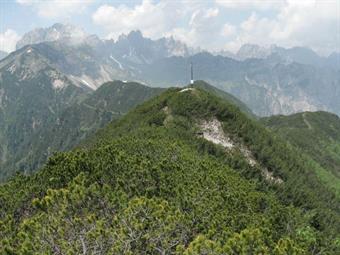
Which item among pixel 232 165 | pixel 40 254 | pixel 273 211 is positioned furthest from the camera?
pixel 232 165

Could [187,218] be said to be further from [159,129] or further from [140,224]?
[159,129]

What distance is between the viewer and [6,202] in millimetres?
59875

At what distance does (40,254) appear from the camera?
33.5 m

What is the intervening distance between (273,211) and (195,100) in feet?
246

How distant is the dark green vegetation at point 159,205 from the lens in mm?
35844

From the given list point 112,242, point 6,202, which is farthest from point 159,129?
point 112,242

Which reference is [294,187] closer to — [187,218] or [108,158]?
[108,158]

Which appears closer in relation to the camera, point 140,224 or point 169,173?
point 140,224

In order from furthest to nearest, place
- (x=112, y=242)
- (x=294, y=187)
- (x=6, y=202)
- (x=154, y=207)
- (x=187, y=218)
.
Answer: (x=294, y=187)
(x=6, y=202)
(x=187, y=218)
(x=154, y=207)
(x=112, y=242)

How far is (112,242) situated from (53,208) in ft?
23.5

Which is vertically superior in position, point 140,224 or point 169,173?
point 140,224

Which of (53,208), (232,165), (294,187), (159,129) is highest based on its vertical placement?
(53,208)

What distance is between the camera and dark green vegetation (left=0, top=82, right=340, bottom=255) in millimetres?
35844

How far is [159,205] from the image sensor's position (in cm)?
4003
